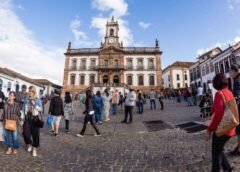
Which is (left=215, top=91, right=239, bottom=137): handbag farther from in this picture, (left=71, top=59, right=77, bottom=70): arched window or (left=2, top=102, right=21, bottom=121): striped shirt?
(left=71, top=59, right=77, bottom=70): arched window

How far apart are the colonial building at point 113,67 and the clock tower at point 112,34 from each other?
1.05m

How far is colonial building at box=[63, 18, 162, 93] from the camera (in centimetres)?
4469

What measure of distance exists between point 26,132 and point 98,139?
2.26 m

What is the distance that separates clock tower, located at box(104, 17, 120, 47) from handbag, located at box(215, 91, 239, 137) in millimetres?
45714

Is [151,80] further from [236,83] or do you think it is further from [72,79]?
[236,83]

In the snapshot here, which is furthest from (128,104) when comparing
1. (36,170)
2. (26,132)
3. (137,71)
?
(137,71)

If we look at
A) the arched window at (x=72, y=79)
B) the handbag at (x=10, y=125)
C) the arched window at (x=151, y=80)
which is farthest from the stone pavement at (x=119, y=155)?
the arched window at (x=72, y=79)

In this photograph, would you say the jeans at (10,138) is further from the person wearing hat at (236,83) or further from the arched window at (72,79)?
the arched window at (72,79)

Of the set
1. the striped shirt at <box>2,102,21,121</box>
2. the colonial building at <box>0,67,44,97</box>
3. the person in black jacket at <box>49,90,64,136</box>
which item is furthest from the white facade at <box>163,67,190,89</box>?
the striped shirt at <box>2,102,21,121</box>

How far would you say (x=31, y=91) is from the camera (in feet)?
18.1

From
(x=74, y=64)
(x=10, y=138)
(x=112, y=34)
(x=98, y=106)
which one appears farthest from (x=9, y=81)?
(x=10, y=138)

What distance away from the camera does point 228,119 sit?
2701 mm

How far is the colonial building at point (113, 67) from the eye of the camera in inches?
1759

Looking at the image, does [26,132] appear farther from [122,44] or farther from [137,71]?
[122,44]
